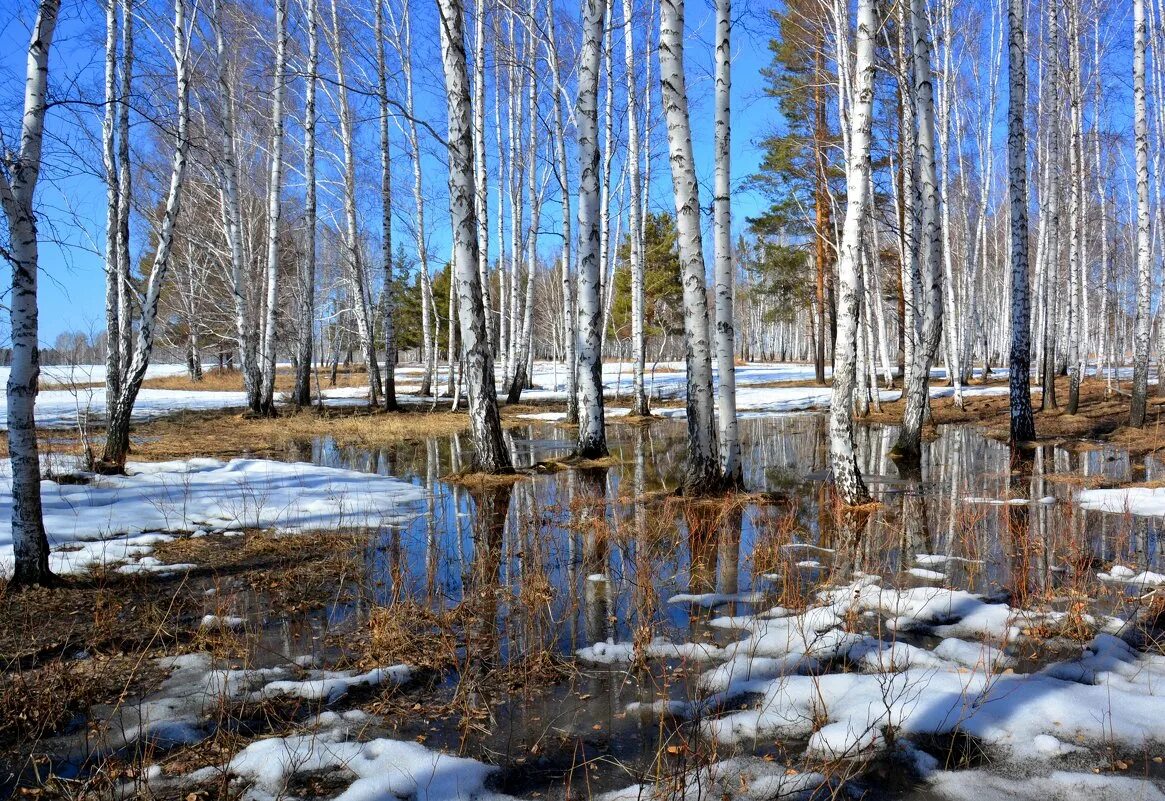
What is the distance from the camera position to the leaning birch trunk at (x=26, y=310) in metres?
4.53

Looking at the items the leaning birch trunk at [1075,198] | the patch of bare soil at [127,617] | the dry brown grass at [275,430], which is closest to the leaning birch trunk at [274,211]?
the dry brown grass at [275,430]

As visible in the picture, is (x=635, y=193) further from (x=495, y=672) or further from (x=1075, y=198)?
(x=495, y=672)

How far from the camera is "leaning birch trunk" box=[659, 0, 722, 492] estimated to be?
7863 mm

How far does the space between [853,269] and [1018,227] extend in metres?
6.92

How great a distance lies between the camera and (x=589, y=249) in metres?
10.9

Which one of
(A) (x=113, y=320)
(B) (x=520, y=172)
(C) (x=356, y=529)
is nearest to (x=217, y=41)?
(A) (x=113, y=320)

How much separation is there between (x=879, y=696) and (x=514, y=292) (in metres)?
20.7

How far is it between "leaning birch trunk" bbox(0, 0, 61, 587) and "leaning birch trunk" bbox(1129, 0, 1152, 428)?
15916 mm

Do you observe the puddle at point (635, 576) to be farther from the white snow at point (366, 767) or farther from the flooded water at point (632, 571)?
the white snow at point (366, 767)

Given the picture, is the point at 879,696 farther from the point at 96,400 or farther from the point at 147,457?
the point at 96,400

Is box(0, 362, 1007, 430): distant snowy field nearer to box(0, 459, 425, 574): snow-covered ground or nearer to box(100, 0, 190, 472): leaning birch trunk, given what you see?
box(100, 0, 190, 472): leaning birch trunk

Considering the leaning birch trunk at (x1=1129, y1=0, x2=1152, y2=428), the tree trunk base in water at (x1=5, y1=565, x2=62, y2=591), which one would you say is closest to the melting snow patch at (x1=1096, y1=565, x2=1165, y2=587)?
the tree trunk base in water at (x1=5, y1=565, x2=62, y2=591)

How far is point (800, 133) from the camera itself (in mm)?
27125

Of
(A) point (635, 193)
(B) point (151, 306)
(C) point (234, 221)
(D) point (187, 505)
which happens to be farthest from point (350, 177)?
(D) point (187, 505)
